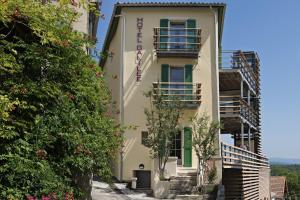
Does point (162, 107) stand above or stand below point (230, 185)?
above

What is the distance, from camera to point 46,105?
7863 mm

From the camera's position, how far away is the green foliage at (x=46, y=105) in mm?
6992

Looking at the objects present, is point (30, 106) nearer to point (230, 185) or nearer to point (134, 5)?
point (230, 185)

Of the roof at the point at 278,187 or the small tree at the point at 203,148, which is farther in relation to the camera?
the roof at the point at 278,187

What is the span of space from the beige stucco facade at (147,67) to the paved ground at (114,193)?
334cm

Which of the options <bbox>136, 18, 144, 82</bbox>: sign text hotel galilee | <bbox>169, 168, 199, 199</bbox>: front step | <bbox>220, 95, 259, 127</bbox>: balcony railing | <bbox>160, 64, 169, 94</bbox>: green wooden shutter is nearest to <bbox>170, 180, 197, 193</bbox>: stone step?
<bbox>169, 168, 199, 199</bbox>: front step

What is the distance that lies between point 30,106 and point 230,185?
15.6 m

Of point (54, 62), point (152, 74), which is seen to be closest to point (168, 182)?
point (152, 74)

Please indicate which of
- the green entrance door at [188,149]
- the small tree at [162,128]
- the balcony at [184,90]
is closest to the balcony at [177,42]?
the balcony at [184,90]

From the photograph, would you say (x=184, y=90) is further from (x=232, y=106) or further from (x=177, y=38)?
(x=232, y=106)

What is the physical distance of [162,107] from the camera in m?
21.2

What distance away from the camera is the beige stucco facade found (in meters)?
24.3

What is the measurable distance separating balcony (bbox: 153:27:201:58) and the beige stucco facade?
0.32 meters

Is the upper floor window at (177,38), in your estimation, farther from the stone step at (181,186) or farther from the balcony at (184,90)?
the stone step at (181,186)
